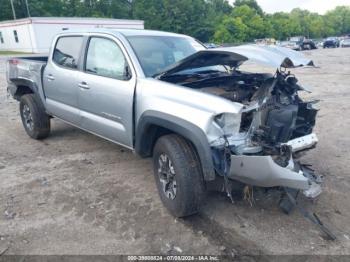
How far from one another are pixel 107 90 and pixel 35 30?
36758 mm

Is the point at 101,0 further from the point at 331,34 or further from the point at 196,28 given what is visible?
the point at 331,34

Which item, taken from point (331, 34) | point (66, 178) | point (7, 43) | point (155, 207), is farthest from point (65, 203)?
point (331, 34)

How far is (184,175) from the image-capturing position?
3197 mm

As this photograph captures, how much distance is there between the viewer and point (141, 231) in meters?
3.29

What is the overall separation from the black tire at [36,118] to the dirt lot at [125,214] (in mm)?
550

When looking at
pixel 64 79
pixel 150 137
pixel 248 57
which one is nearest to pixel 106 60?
pixel 64 79

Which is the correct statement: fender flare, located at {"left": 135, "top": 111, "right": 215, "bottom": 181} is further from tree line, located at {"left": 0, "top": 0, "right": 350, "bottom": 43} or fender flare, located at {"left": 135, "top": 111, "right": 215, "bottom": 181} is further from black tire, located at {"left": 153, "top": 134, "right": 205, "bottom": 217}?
tree line, located at {"left": 0, "top": 0, "right": 350, "bottom": 43}

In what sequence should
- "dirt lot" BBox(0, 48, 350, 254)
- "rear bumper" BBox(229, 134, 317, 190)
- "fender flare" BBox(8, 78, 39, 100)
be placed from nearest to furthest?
"rear bumper" BBox(229, 134, 317, 190) < "dirt lot" BBox(0, 48, 350, 254) < "fender flare" BBox(8, 78, 39, 100)

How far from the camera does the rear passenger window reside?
15.7 ft

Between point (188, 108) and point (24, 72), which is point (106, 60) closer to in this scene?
point (188, 108)

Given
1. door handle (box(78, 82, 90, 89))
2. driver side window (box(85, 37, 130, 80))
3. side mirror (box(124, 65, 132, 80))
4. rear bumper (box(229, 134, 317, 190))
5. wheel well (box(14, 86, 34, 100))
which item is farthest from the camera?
wheel well (box(14, 86, 34, 100))

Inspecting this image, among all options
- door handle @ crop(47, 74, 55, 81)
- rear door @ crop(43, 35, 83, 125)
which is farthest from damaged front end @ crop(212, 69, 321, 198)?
door handle @ crop(47, 74, 55, 81)

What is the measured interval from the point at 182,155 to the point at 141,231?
82cm

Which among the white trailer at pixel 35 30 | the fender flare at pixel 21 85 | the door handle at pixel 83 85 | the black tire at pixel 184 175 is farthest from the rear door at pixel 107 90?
the white trailer at pixel 35 30
